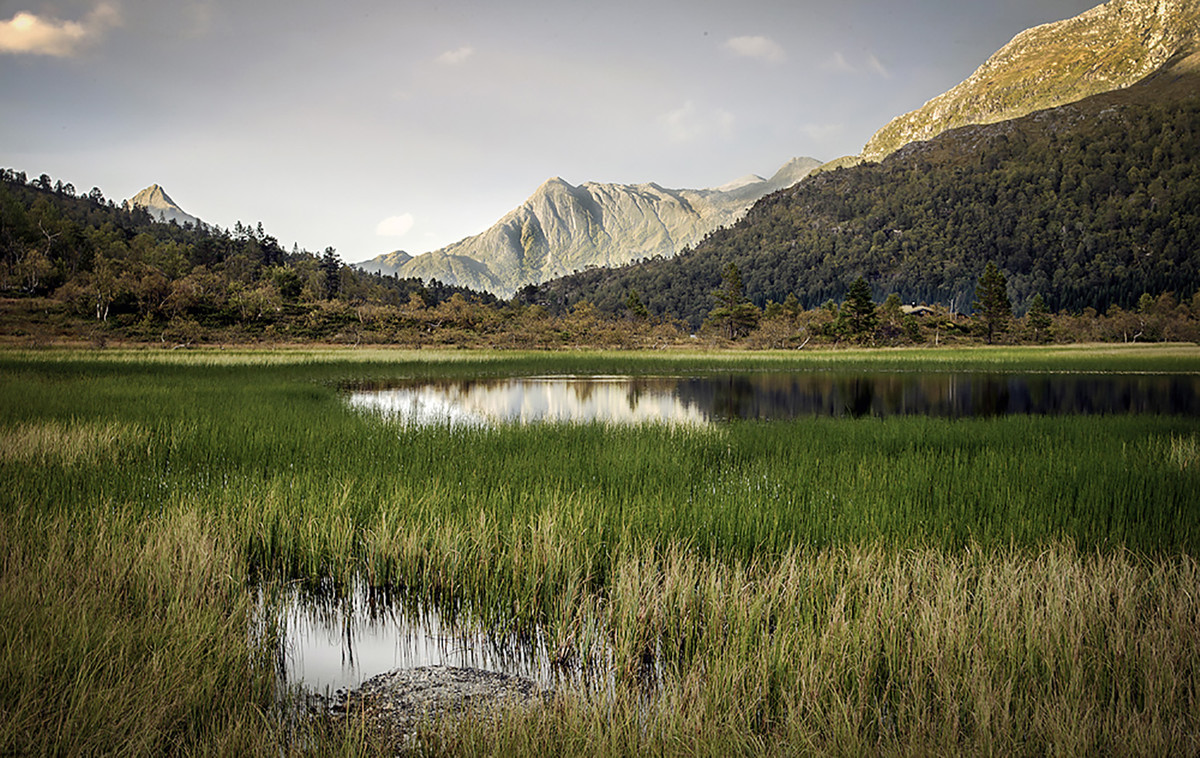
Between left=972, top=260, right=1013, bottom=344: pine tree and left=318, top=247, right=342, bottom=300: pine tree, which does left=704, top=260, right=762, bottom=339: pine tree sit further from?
left=318, top=247, right=342, bottom=300: pine tree

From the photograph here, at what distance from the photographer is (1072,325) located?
234 feet

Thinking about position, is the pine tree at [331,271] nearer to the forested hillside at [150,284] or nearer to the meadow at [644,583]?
the forested hillside at [150,284]

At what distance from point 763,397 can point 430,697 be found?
18.5 m

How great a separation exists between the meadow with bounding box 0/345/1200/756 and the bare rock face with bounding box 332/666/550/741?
18 centimetres

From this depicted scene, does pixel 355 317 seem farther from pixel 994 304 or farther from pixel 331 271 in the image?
pixel 994 304

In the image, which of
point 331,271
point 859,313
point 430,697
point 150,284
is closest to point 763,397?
point 430,697

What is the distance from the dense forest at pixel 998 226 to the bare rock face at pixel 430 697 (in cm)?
13262

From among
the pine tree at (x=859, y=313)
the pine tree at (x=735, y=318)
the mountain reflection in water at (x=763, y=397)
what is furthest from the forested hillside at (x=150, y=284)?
the pine tree at (x=859, y=313)

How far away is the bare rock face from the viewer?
2838 millimetres

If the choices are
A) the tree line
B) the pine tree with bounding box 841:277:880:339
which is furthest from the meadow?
the pine tree with bounding box 841:277:880:339

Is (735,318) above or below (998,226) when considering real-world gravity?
below

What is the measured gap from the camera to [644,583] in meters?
4.09

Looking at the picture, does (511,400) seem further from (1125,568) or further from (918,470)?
(1125,568)

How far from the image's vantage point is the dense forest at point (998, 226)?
128375 mm
